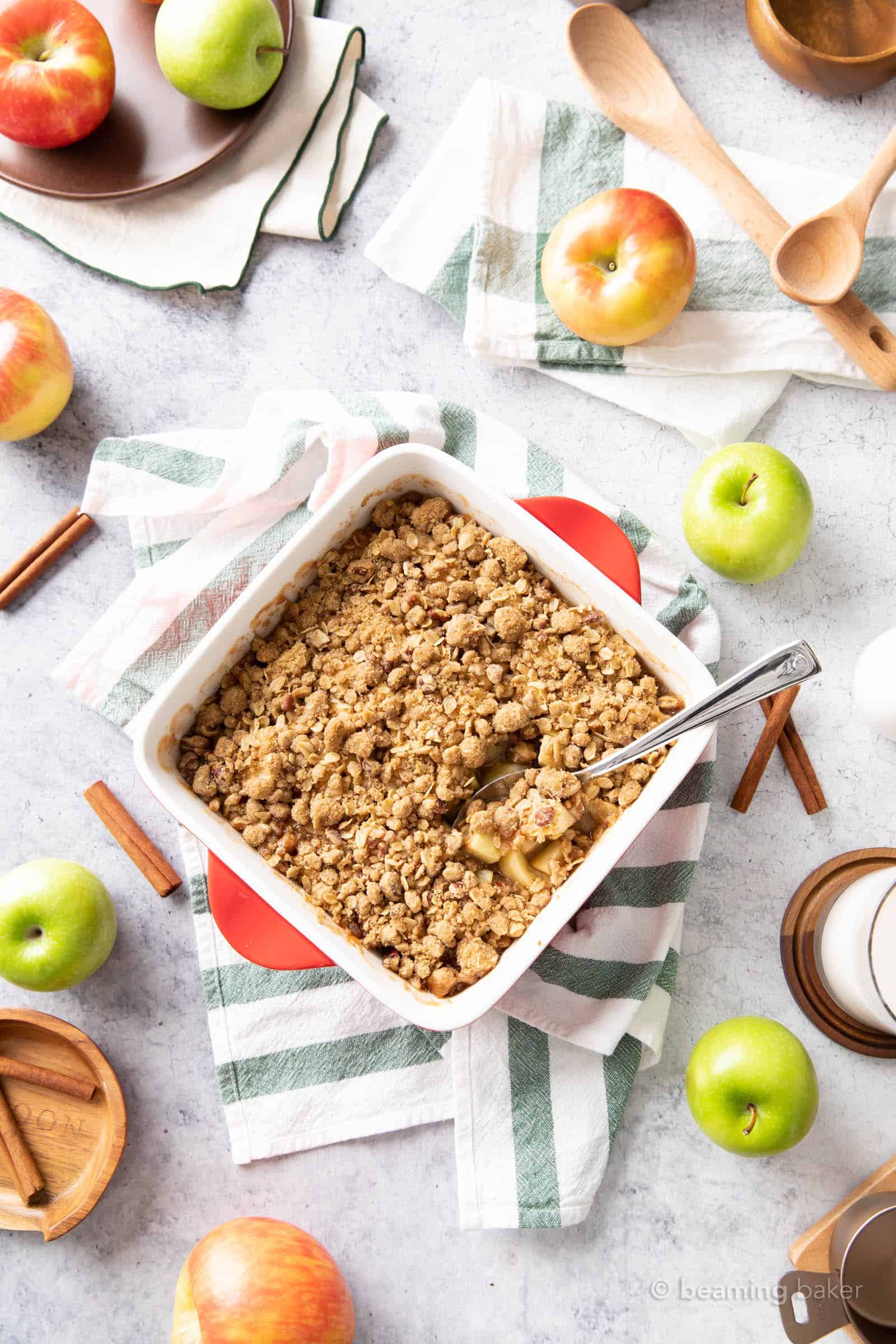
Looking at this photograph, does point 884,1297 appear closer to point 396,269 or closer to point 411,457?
point 411,457

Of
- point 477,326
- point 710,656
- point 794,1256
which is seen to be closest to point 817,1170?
point 794,1256

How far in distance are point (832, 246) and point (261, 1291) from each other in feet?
6.40

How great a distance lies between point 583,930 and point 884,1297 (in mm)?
699

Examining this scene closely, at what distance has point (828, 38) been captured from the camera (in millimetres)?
1744

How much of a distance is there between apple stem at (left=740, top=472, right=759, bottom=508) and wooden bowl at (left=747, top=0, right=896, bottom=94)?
0.73 metres

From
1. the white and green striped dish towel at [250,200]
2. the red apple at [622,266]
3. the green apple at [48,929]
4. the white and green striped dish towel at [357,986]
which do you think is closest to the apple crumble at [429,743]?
the white and green striped dish towel at [357,986]

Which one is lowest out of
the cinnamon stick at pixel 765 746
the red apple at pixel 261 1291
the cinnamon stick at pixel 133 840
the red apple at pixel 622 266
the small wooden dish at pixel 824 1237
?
the small wooden dish at pixel 824 1237

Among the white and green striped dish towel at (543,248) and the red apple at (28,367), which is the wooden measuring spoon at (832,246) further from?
the red apple at (28,367)

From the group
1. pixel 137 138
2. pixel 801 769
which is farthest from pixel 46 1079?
pixel 137 138

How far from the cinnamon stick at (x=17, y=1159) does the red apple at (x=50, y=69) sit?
165 cm

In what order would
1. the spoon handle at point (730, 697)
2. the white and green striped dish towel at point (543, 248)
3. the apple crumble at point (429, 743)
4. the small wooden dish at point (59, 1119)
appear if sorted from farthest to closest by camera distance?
the white and green striped dish towel at point (543, 248) < the small wooden dish at point (59, 1119) < the apple crumble at point (429, 743) < the spoon handle at point (730, 697)

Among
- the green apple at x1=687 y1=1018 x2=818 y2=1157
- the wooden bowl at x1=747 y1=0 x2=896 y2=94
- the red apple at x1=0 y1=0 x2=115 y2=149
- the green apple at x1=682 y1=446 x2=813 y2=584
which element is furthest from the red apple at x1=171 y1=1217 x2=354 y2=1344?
the wooden bowl at x1=747 y1=0 x2=896 y2=94

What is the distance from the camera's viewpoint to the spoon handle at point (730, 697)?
1.23 m

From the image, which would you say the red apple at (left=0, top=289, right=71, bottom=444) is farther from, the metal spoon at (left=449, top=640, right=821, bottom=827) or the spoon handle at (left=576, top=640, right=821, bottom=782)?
the spoon handle at (left=576, top=640, right=821, bottom=782)
